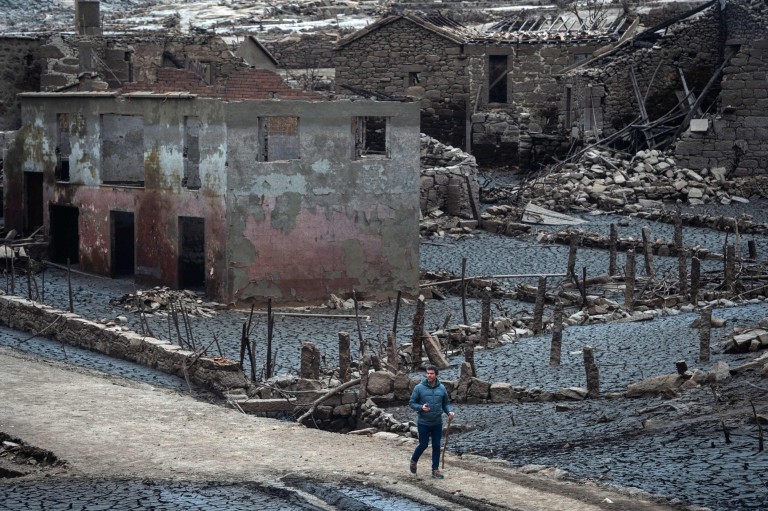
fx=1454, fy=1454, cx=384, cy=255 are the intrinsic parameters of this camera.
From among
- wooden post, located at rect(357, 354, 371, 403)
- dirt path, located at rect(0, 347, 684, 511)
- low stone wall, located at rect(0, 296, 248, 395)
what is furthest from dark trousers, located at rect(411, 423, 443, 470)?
low stone wall, located at rect(0, 296, 248, 395)

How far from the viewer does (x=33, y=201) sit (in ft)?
108

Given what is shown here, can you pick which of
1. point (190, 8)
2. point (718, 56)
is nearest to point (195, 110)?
point (718, 56)

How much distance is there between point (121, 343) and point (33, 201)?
42.4 feet

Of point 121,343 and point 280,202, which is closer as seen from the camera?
point 121,343

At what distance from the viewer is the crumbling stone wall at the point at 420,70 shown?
44875 millimetres

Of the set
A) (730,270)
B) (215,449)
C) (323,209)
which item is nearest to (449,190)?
(323,209)

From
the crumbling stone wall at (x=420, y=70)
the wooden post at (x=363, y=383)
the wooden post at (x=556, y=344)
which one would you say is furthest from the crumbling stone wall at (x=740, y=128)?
the wooden post at (x=363, y=383)

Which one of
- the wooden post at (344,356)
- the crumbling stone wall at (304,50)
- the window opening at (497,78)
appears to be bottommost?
the wooden post at (344,356)

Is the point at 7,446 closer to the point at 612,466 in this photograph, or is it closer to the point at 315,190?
the point at 612,466

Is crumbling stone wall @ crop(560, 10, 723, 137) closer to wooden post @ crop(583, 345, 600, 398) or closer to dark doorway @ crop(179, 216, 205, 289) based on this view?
dark doorway @ crop(179, 216, 205, 289)

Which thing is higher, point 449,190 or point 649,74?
point 649,74

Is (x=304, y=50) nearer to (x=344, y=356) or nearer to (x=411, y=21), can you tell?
(x=411, y=21)

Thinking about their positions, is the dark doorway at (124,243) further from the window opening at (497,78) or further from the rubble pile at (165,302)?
the window opening at (497,78)

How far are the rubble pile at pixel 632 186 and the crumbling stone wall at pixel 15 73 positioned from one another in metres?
13.2
